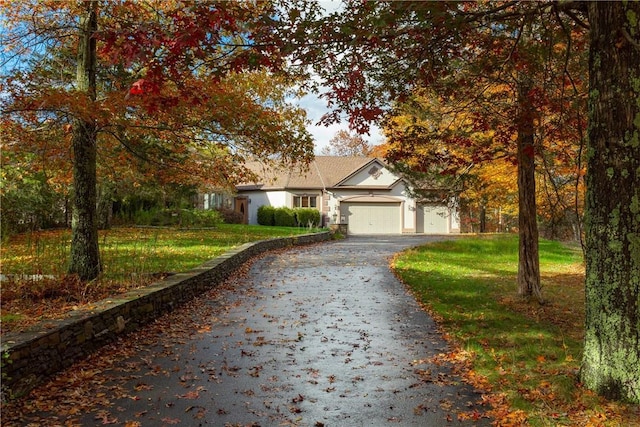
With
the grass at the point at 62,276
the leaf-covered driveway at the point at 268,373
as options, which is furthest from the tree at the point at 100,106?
the leaf-covered driveway at the point at 268,373

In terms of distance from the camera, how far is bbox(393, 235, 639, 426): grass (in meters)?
4.62

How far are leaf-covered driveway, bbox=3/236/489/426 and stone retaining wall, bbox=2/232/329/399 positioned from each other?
6.9 inches

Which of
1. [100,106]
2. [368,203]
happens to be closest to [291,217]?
[368,203]

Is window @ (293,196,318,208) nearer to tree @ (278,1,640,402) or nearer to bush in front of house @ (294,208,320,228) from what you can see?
bush in front of house @ (294,208,320,228)

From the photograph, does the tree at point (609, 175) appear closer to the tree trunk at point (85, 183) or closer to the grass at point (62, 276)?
the grass at point (62, 276)

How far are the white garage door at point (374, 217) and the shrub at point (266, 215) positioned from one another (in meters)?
A: 5.50

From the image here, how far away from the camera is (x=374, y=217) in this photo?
123 feet

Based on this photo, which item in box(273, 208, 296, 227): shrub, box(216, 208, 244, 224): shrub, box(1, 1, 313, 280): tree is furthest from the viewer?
box(216, 208, 244, 224): shrub

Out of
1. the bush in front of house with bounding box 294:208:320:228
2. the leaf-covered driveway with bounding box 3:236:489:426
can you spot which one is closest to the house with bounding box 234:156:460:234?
the bush in front of house with bounding box 294:208:320:228

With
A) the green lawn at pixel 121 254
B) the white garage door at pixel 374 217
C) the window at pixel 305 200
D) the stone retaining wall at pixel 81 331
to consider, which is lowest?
the stone retaining wall at pixel 81 331

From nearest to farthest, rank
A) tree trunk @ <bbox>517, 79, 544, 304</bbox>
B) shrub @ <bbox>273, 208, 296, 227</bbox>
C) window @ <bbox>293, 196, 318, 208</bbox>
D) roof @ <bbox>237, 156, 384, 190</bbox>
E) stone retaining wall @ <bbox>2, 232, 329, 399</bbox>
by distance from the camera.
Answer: stone retaining wall @ <bbox>2, 232, 329, 399</bbox> < tree trunk @ <bbox>517, 79, 544, 304</bbox> < shrub @ <bbox>273, 208, 296, 227</bbox> < roof @ <bbox>237, 156, 384, 190</bbox> < window @ <bbox>293, 196, 318, 208</bbox>

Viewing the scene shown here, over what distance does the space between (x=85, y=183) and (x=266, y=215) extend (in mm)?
29253

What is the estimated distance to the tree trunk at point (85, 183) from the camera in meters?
9.57

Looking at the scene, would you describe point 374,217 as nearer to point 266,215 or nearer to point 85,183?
point 266,215
